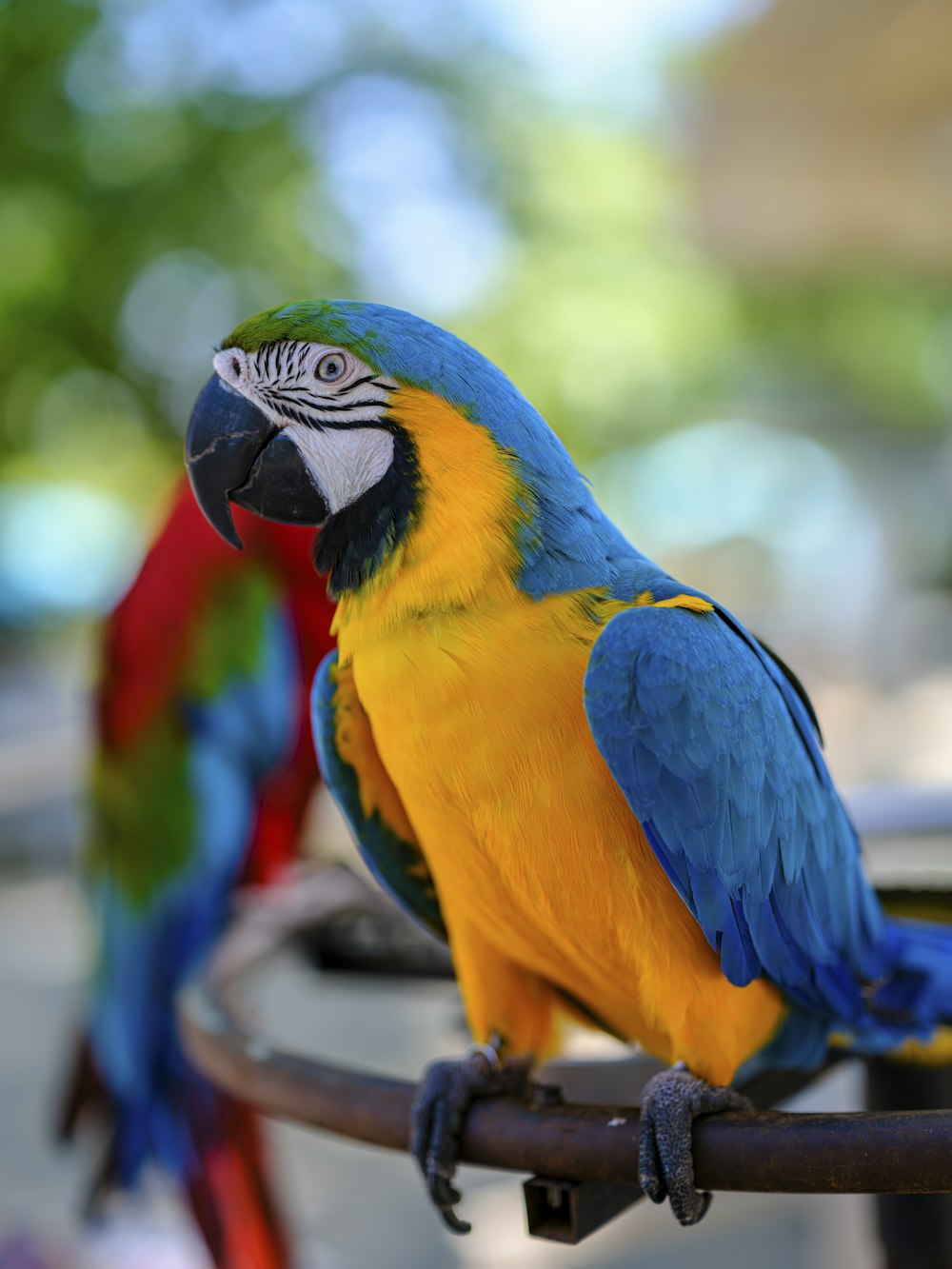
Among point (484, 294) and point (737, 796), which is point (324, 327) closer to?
point (737, 796)

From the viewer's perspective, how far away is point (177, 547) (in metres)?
1.26

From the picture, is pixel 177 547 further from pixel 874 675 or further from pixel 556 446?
pixel 874 675

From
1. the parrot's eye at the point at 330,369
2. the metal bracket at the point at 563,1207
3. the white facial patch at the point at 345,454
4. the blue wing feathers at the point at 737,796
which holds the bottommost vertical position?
the metal bracket at the point at 563,1207

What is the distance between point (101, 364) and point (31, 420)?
938mm

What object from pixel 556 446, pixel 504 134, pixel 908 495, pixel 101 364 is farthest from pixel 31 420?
pixel 908 495

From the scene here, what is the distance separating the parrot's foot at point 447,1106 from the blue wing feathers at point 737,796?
179mm

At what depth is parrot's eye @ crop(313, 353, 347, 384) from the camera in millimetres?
579

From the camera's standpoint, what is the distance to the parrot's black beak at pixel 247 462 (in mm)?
600

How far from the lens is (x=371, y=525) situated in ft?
1.98

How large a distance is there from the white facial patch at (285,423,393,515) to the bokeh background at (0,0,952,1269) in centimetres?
60

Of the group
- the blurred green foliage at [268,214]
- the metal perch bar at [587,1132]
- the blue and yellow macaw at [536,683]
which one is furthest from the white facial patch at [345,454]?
the blurred green foliage at [268,214]

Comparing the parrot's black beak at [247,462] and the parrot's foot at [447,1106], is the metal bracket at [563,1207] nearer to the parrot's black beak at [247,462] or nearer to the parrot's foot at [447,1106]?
the parrot's foot at [447,1106]

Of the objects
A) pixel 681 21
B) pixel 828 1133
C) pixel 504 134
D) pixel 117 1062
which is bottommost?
pixel 117 1062

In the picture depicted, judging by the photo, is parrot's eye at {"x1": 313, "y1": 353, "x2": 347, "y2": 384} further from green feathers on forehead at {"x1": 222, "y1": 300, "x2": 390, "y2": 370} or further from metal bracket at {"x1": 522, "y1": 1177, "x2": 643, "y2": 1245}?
metal bracket at {"x1": 522, "y1": 1177, "x2": 643, "y2": 1245}
